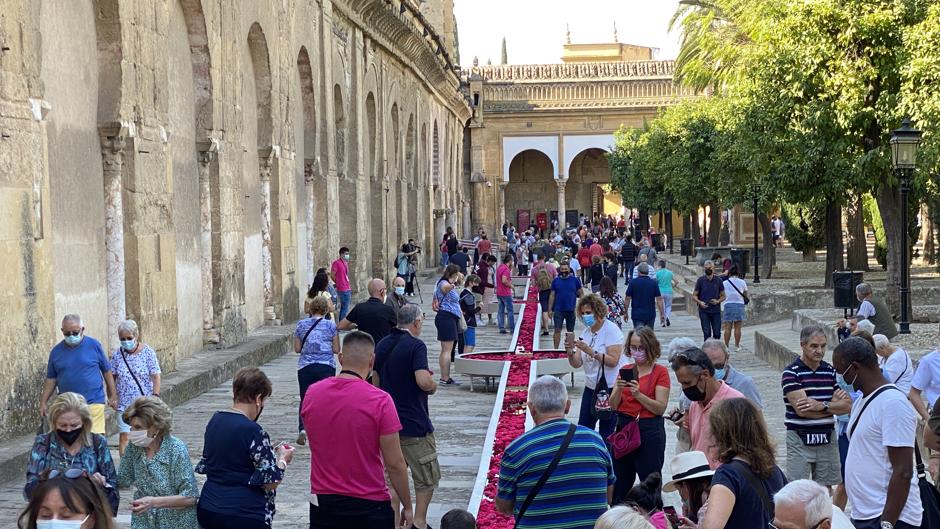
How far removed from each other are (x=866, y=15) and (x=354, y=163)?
14264 mm

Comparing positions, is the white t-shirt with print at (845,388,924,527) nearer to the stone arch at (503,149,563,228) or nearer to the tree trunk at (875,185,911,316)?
the tree trunk at (875,185,911,316)

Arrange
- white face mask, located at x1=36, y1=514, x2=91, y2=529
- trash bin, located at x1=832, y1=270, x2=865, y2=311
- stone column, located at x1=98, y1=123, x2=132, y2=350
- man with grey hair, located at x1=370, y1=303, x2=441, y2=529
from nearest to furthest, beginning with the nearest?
white face mask, located at x1=36, y1=514, x2=91, y2=529
man with grey hair, located at x1=370, y1=303, x2=441, y2=529
stone column, located at x1=98, y1=123, x2=132, y2=350
trash bin, located at x1=832, y1=270, x2=865, y2=311

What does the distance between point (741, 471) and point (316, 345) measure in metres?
6.46

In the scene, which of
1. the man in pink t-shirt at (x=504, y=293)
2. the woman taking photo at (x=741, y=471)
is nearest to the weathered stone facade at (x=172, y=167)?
the man in pink t-shirt at (x=504, y=293)

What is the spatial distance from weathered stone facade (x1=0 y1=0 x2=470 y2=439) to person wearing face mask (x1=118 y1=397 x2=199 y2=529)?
5.01m

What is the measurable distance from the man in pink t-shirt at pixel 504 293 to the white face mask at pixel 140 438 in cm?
1732

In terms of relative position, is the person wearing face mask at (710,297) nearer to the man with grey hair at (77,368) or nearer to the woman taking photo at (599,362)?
the woman taking photo at (599,362)

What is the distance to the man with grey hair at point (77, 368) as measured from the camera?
9891 mm

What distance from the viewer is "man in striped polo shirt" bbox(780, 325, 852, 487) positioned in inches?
319

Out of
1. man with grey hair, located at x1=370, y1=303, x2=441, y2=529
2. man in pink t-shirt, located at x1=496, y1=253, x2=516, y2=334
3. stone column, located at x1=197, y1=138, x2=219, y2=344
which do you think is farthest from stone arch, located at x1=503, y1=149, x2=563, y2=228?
man with grey hair, located at x1=370, y1=303, x2=441, y2=529

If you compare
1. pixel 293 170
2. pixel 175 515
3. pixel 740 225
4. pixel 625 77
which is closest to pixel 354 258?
pixel 293 170

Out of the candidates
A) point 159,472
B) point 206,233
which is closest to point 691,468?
point 159,472

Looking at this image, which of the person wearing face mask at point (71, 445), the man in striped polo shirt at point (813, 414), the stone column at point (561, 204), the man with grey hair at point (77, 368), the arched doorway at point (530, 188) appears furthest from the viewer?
the arched doorway at point (530, 188)

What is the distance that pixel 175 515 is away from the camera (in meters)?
6.30
